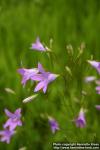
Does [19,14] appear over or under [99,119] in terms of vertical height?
over

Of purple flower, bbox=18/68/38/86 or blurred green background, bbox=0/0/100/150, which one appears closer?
purple flower, bbox=18/68/38/86

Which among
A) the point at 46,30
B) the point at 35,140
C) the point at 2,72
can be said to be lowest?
A: the point at 35,140

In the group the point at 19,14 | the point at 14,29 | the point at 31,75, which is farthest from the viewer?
the point at 19,14

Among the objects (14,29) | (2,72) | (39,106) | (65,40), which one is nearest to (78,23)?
(65,40)

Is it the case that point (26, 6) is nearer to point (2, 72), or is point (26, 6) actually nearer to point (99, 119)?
point (2, 72)

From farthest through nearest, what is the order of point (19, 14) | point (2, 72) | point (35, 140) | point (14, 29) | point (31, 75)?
point (19, 14), point (14, 29), point (2, 72), point (35, 140), point (31, 75)

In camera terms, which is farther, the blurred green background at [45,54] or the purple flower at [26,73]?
the blurred green background at [45,54]

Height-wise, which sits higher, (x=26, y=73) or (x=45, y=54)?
(x=26, y=73)

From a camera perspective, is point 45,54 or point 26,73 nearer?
point 26,73
